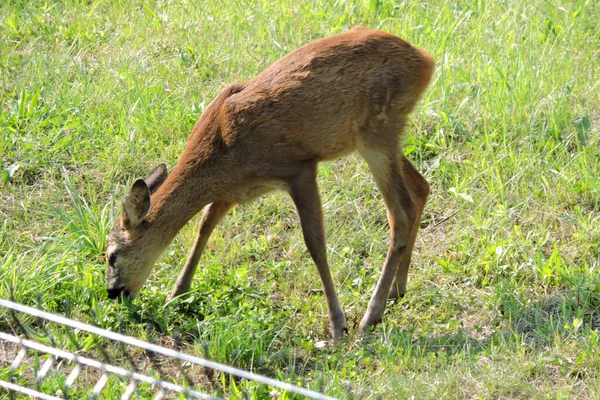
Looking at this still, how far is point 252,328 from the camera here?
5.65m

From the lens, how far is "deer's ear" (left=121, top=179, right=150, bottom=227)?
564 centimetres

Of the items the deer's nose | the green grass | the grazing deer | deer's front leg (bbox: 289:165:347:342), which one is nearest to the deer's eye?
the grazing deer

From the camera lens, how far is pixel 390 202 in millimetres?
6070

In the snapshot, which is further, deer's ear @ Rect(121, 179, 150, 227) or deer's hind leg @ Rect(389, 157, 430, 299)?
deer's hind leg @ Rect(389, 157, 430, 299)

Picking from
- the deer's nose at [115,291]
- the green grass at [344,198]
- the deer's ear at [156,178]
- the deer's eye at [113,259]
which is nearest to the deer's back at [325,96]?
the deer's ear at [156,178]

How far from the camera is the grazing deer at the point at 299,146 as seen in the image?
19.1ft

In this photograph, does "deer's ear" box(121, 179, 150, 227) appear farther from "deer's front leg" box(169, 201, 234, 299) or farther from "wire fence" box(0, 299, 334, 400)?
"wire fence" box(0, 299, 334, 400)

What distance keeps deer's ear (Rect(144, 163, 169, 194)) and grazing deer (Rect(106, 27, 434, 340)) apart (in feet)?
0.04

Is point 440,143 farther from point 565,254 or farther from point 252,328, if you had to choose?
point 252,328

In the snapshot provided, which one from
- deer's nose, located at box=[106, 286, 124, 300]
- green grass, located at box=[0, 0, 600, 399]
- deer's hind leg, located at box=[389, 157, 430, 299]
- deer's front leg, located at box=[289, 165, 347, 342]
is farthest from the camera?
deer's hind leg, located at box=[389, 157, 430, 299]

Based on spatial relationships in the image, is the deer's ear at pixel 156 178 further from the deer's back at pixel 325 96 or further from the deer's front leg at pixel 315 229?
the deer's front leg at pixel 315 229

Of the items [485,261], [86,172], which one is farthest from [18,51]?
[485,261]

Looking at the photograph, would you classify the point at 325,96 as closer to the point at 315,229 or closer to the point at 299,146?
the point at 299,146

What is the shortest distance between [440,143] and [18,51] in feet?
14.0
